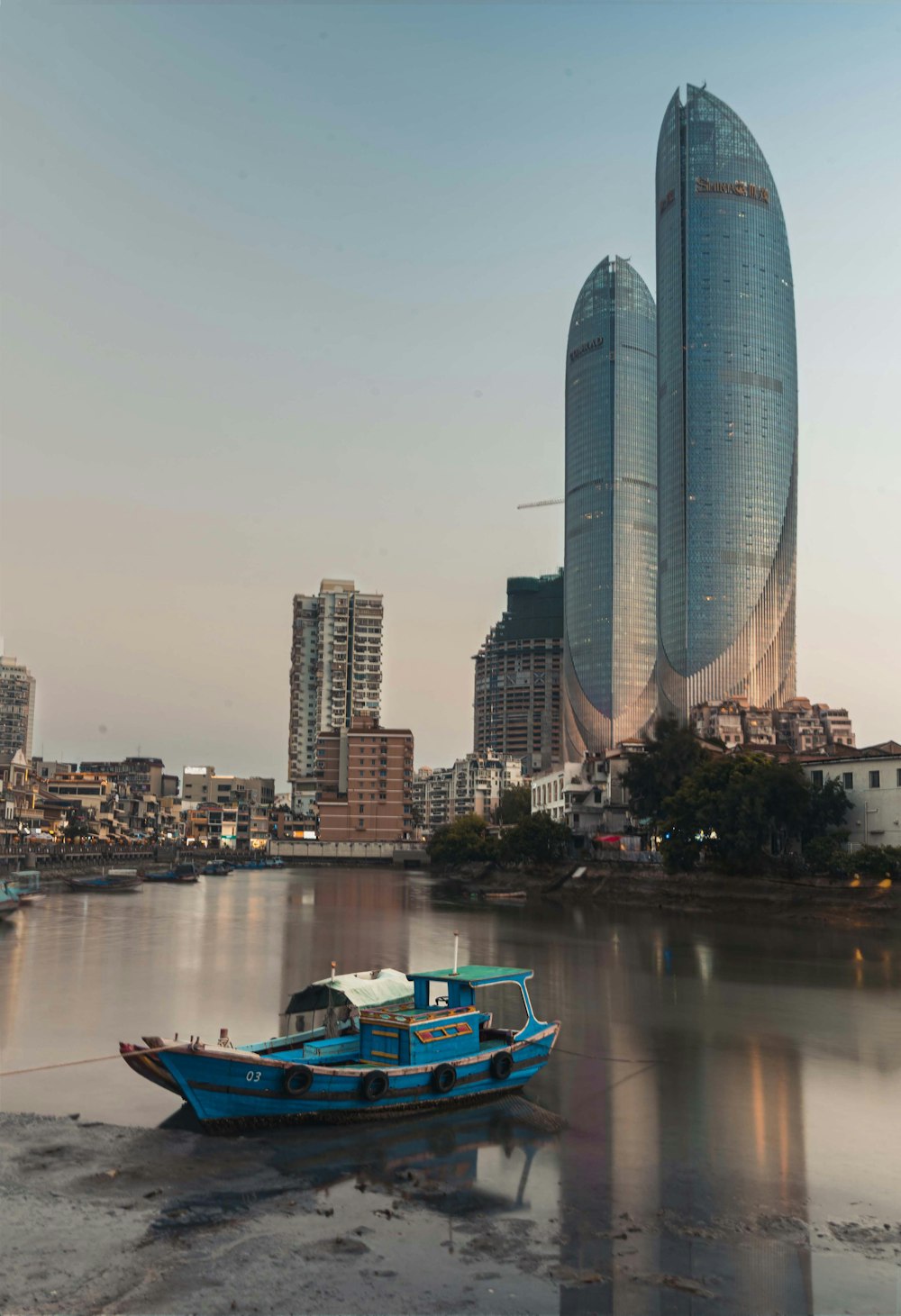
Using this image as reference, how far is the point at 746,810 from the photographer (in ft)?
247

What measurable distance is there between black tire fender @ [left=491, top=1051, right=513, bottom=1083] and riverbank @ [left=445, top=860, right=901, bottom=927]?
47.1 metres

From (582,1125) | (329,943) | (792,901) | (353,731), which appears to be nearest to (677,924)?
(792,901)

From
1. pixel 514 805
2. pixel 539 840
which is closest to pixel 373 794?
pixel 514 805

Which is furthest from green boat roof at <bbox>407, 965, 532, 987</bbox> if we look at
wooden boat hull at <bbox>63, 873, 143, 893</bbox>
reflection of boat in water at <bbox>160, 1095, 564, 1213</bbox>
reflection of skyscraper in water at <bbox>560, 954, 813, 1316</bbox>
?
wooden boat hull at <bbox>63, 873, 143, 893</bbox>

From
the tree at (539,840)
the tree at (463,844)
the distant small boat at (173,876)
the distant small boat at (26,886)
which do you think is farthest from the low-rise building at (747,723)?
the distant small boat at (26,886)

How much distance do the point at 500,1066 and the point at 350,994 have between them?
3843mm

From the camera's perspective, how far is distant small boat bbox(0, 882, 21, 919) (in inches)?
2645

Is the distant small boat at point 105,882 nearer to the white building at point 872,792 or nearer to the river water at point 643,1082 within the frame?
the river water at point 643,1082

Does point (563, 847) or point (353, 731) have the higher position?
point (353, 731)

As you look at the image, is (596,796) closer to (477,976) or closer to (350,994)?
(477,976)

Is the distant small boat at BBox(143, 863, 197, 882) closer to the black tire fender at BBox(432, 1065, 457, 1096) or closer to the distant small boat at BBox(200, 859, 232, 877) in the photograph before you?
the distant small boat at BBox(200, 859, 232, 877)

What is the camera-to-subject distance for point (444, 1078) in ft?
75.4

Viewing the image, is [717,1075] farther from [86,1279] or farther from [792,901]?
[792,901]

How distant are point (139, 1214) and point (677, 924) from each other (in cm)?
5590
